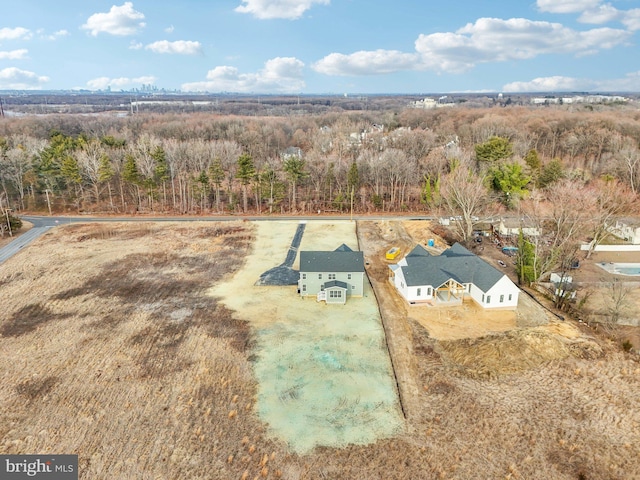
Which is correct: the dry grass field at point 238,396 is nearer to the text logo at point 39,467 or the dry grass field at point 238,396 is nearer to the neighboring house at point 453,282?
the text logo at point 39,467

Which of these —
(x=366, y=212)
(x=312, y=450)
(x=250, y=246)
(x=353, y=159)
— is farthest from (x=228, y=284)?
(x=353, y=159)

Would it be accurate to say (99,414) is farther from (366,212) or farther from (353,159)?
(353,159)

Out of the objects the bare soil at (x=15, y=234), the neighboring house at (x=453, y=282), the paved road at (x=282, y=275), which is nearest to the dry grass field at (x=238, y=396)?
the neighboring house at (x=453, y=282)

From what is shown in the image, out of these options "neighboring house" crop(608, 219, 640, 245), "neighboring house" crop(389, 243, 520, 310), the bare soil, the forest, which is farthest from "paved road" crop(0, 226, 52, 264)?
"neighboring house" crop(608, 219, 640, 245)

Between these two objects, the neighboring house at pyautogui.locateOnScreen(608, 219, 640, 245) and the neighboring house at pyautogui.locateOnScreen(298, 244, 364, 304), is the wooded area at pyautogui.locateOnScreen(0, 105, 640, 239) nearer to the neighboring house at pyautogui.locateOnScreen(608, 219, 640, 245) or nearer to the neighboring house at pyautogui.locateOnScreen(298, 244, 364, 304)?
the neighboring house at pyautogui.locateOnScreen(608, 219, 640, 245)

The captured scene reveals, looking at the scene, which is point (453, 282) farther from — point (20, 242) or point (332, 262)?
point (20, 242)

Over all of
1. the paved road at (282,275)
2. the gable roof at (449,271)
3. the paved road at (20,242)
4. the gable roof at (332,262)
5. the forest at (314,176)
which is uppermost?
the forest at (314,176)
